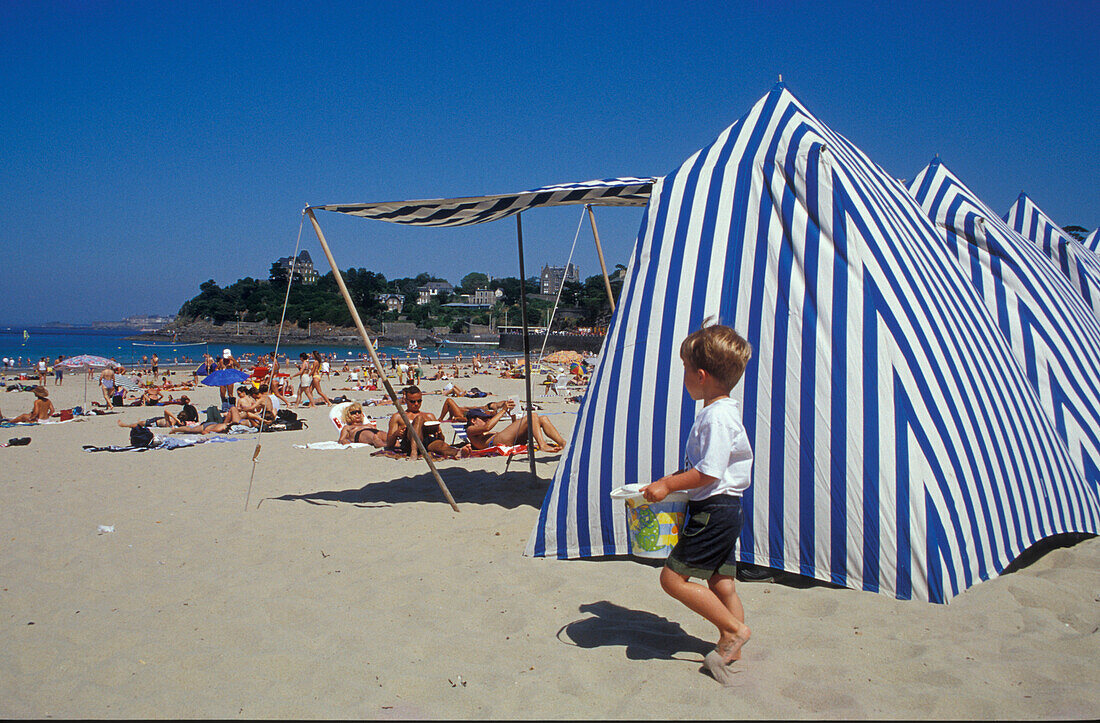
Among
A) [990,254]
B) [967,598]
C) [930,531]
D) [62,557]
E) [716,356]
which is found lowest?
[62,557]

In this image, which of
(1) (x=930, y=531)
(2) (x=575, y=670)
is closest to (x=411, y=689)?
(2) (x=575, y=670)

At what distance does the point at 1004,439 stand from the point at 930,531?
3.00ft

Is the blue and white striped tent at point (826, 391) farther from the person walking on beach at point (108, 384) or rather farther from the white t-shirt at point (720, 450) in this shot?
the person walking on beach at point (108, 384)

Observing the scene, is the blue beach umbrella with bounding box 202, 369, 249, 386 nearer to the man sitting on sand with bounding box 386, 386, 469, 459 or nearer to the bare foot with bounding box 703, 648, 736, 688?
the man sitting on sand with bounding box 386, 386, 469, 459

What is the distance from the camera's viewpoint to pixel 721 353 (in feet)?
8.20

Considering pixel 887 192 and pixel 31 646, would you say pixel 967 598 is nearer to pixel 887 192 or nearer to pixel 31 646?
pixel 887 192

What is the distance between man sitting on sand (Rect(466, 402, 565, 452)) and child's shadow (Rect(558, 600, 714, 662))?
15.5ft

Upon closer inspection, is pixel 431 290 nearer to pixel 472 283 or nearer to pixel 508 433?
pixel 472 283

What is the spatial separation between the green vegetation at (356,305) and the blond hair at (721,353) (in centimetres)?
8236

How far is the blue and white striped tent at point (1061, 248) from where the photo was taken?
7695mm

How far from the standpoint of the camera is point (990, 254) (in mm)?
5660

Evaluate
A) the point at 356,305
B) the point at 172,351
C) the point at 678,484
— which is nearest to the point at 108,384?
the point at 678,484

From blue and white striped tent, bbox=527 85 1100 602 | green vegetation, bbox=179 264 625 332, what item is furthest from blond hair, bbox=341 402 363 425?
green vegetation, bbox=179 264 625 332

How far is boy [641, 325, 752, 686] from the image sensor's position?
241 centimetres
